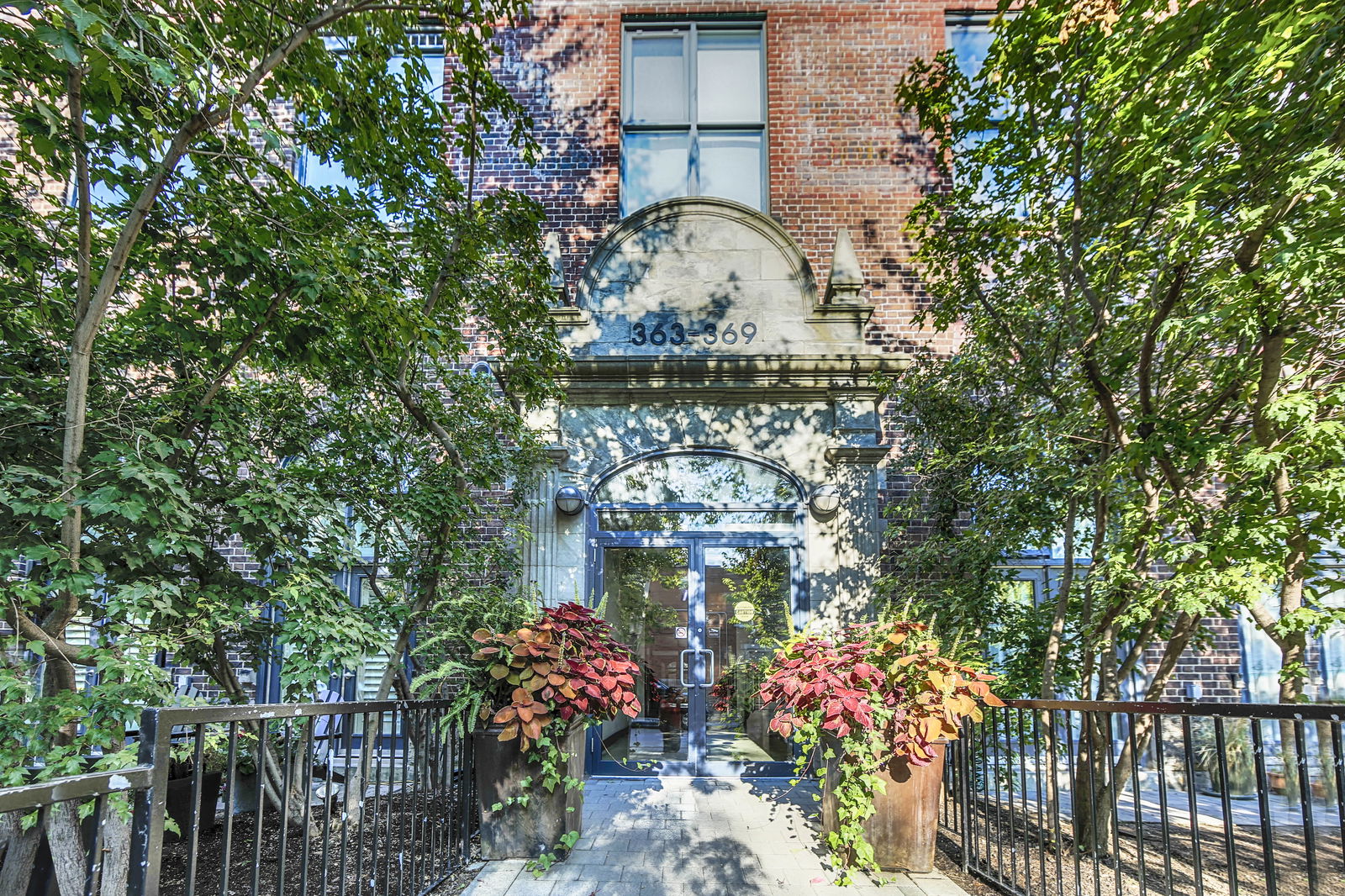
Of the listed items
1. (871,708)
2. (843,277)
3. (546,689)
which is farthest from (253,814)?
(843,277)

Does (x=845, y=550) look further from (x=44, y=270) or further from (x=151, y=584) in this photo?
(x=44, y=270)

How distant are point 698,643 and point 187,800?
156 inches

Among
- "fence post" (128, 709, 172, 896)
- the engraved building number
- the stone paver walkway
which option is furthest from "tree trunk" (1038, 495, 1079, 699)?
"fence post" (128, 709, 172, 896)

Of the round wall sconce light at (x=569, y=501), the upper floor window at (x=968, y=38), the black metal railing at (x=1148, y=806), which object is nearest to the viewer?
the black metal railing at (x=1148, y=806)

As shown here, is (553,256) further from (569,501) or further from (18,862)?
(18,862)

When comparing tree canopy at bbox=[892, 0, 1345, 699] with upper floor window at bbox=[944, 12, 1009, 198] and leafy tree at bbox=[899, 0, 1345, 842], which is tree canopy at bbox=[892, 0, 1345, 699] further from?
upper floor window at bbox=[944, 12, 1009, 198]

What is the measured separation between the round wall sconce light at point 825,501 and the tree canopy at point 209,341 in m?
3.07

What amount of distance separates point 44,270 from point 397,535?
2461 mm

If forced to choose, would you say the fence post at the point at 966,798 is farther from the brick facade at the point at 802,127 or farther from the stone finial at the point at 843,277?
the brick facade at the point at 802,127

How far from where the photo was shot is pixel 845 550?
6.30 m

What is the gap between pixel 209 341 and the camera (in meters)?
3.38

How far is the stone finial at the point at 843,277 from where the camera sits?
21.4ft

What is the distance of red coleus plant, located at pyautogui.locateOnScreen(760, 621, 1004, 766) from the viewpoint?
373cm

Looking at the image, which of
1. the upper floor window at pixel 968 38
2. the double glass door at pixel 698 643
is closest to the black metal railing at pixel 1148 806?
the double glass door at pixel 698 643
